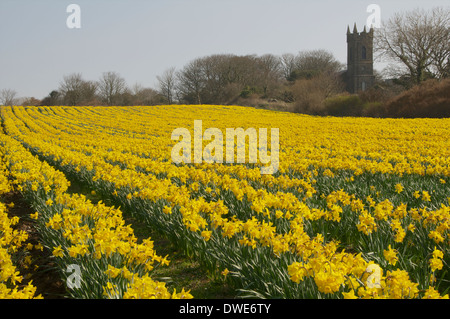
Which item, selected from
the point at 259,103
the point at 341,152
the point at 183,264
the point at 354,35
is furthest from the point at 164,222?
the point at 354,35

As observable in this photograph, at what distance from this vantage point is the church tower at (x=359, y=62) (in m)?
70.1

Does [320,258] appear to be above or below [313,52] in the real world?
below

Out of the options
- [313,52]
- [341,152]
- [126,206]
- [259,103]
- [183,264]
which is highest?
[313,52]

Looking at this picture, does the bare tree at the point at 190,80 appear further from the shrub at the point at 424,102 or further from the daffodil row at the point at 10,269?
the daffodil row at the point at 10,269

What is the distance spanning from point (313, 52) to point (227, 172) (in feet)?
243

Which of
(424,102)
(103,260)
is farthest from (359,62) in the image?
(103,260)

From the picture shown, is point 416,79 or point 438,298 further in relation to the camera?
point 416,79

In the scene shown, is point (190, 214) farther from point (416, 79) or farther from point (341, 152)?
point (416, 79)

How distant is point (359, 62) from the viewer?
70.6m

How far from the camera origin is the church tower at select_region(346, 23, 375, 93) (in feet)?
230

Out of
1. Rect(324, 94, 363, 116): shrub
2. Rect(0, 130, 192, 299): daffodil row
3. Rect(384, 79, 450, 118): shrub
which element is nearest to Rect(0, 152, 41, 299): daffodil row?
Rect(0, 130, 192, 299): daffodil row

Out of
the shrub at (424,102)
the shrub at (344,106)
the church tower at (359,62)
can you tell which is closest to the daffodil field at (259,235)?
the shrub at (424,102)

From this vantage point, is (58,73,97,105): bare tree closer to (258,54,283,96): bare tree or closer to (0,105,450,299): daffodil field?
(258,54,283,96): bare tree
